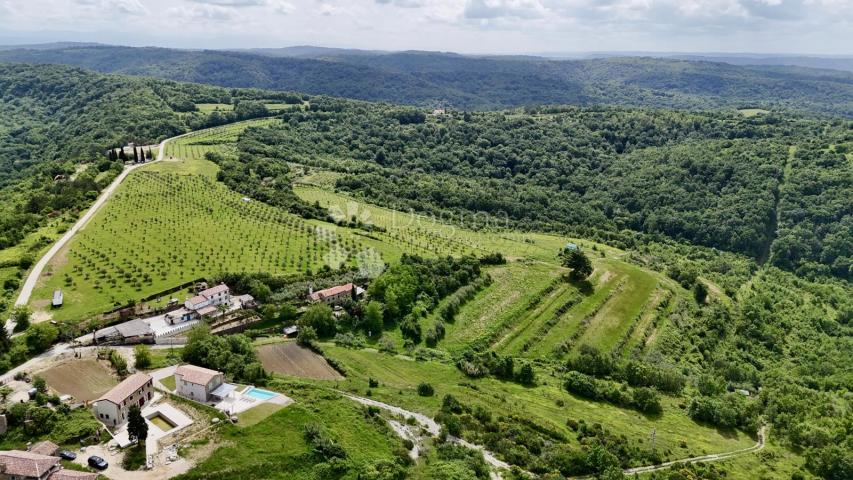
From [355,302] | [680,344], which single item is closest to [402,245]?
[355,302]

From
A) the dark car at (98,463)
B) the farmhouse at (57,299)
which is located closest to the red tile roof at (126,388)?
the dark car at (98,463)

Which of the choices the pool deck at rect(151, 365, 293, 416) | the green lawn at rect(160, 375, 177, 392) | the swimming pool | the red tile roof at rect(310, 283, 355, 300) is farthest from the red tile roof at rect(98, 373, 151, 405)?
the red tile roof at rect(310, 283, 355, 300)

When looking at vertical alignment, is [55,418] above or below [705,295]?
above

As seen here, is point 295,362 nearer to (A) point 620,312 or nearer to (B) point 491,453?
(B) point 491,453

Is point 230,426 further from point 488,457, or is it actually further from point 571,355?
point 571,355

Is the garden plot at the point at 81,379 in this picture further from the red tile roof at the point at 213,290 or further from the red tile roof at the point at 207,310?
the red tile roof at the point at 213,290

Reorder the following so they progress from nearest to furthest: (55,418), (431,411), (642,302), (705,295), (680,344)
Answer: (55,418), (431,411), (680,344), (642,302), (705,295)

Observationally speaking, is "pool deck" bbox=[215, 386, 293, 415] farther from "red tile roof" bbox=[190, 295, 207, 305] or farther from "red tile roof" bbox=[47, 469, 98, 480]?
"red tile roof" bbox=[190, 295, 207, 305]
